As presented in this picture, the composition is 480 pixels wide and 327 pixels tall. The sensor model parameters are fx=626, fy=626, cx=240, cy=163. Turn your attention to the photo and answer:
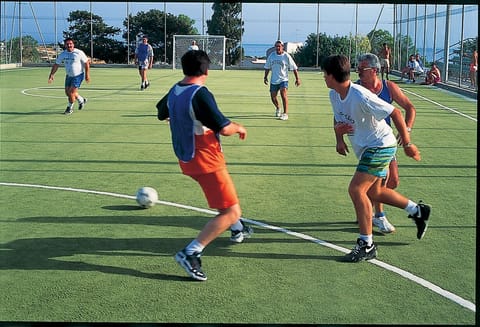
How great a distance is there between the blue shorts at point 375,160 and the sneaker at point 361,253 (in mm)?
661

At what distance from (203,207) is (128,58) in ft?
140

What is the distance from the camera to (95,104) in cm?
1997

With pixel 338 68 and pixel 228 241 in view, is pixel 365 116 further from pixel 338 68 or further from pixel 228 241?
pixel 228 241

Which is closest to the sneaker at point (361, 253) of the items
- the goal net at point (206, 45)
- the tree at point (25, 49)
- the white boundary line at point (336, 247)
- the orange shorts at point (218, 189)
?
the white boundary line at point (336, 247)

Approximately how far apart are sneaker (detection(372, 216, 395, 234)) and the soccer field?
0.14m

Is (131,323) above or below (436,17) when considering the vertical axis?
below

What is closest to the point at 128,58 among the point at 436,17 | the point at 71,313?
the point at 436,17

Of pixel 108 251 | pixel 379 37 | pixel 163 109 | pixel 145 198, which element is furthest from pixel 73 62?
pixel 379 37

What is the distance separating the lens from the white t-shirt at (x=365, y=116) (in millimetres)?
5582

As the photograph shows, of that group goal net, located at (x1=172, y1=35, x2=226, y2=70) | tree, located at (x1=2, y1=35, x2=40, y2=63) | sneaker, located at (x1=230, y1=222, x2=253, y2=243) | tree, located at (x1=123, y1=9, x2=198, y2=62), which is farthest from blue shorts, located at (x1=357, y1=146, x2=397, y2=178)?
tree, located at (x1=123, y1=9, x2=198, y2=62)

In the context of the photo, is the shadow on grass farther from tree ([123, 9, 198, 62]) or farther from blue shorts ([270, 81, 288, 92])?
tree ([123, 9, 198, 62])

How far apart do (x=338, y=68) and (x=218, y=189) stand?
5.00 ft

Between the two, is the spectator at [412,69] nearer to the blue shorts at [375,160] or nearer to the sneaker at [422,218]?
the sneaker at [422,218]

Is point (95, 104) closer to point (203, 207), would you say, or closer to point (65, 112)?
point (65, 112)
